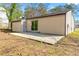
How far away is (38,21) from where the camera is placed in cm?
1195

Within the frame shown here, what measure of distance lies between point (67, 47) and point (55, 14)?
347 cm

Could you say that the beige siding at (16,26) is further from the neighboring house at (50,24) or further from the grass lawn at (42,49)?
the grass lawn at (42,49)

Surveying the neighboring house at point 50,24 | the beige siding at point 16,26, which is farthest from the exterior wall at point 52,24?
the beige siding at point 16,26

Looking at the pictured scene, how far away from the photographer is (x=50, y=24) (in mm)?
10359

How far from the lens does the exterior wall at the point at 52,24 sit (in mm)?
9336

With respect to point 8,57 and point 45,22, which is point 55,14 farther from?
point 8,57

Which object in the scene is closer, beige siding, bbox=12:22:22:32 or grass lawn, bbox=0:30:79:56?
grass lawn, bbox=0:30:79:56

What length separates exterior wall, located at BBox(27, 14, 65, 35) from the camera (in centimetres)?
934

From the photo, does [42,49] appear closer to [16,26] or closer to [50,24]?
[50,24]

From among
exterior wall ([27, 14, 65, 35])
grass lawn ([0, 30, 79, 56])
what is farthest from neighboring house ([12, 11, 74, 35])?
grass lawn ([0, 30, 79, 56])

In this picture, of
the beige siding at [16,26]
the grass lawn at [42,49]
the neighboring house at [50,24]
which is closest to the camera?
the grass lawn at [42,49]

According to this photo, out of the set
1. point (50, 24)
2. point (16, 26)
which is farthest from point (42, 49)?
point (16, 26)

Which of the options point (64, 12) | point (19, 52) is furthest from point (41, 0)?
point (19, 52)

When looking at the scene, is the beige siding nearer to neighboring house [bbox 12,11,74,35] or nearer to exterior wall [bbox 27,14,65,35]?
neighboring house [bbox 12,11,74,35]
